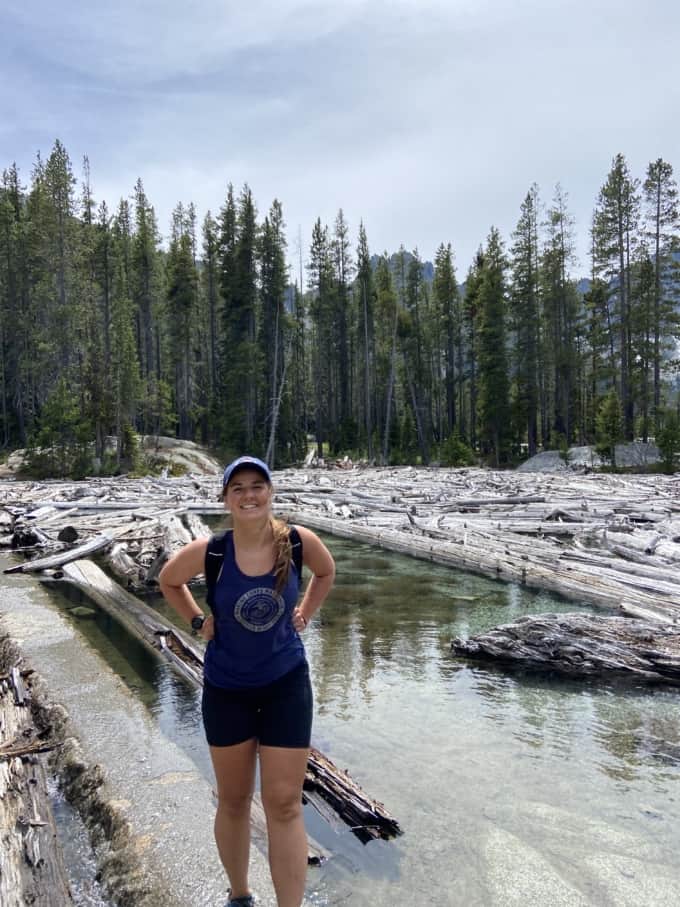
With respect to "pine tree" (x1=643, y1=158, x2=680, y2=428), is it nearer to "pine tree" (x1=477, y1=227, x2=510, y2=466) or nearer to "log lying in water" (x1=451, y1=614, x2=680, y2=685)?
"pine tree" (x1=477, y1=227, x2=510, y2=466)

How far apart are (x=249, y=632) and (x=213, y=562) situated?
1.16 ft

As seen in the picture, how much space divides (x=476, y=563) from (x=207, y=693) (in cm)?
1037

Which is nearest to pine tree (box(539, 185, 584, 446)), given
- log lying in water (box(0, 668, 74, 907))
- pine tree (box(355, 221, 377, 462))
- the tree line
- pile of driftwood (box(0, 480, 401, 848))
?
the tree line

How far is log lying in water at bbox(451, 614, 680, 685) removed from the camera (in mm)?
6617

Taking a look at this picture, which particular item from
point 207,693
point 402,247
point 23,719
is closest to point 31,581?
point 23,719

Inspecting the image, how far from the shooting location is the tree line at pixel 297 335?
3488 cm

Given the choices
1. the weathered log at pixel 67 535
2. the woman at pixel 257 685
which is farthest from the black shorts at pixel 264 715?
the weathered log at pixel 67 535

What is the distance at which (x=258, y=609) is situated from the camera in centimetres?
282

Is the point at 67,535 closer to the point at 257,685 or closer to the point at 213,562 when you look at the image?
the point at 213,562

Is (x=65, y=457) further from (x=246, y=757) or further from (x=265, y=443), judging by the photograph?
(x=246, y=757)

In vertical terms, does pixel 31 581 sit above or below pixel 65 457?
below

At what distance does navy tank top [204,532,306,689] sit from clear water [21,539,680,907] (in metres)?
1.50

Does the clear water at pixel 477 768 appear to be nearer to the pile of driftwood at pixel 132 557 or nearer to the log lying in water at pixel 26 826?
the pile of driftwood at pixel 132 557

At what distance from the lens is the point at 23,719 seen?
534cm
